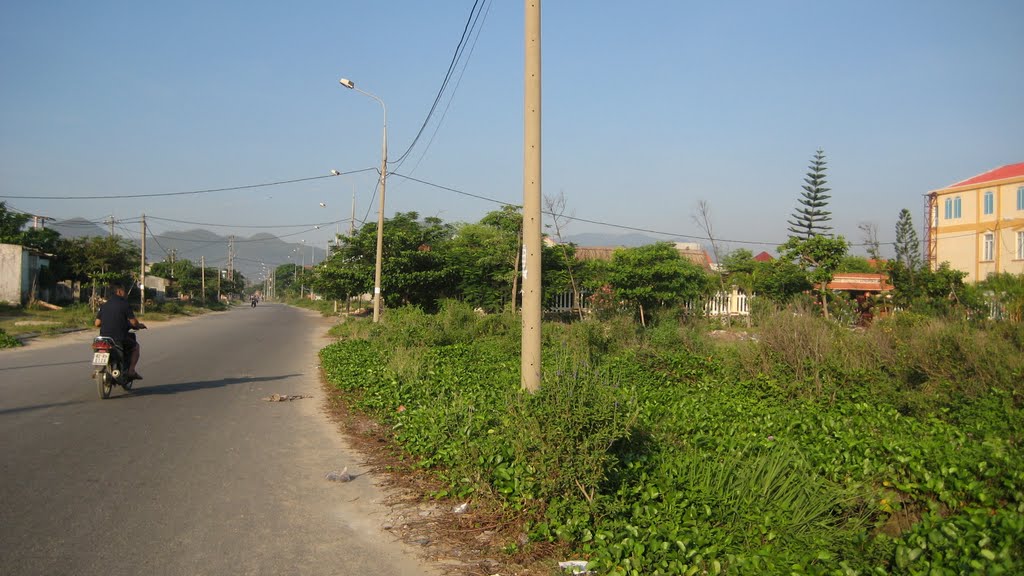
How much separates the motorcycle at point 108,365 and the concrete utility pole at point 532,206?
21.1 ft

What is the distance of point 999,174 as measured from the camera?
4050cm

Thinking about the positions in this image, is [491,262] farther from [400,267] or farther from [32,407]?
[32,407]

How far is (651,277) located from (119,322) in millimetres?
12771

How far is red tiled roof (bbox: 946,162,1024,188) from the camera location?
39.2 m

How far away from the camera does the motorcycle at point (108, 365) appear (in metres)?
9.23

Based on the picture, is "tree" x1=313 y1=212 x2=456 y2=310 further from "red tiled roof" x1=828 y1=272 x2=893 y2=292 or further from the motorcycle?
"red tiled roof" x1=828 y1=272 x2=893 y2=292

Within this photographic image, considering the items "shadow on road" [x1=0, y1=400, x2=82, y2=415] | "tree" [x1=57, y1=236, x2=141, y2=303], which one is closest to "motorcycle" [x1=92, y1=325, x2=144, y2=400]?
"shadow on road" [x1=0, y1=400, x2=82, y2=415]

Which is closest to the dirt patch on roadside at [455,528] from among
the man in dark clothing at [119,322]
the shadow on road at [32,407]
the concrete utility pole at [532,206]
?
the concrete utility pole at [532,206]

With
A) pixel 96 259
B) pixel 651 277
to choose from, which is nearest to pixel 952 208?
pixel 651 277

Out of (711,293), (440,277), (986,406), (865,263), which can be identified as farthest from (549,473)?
(865,263)

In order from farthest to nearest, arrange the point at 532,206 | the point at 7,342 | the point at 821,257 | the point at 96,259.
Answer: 1. the point at 96,259
2. the point at 821,257
3. the point at 7,342
4. the point at 532,206

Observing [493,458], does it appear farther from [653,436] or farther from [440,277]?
[440,277]

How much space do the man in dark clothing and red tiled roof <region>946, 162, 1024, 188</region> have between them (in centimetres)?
4565

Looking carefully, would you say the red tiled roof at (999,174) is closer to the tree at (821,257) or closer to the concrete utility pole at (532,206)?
the tree at (821,257)
